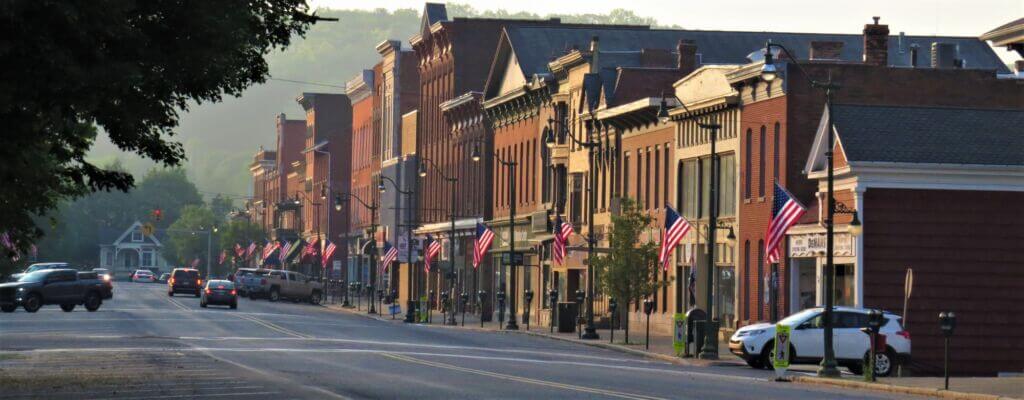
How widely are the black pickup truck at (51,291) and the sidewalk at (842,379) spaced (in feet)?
50.0

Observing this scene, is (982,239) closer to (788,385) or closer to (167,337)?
(788,385)

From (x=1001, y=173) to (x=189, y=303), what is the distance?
180 feet

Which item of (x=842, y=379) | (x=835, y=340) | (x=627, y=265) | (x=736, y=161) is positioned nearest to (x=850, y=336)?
(x=835, y=340)

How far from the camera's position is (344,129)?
5896 inches

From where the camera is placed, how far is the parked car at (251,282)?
110m

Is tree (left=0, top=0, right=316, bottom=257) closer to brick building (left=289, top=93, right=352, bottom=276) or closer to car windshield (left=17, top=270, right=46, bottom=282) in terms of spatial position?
car windshield (left=17, top=270, right=46, bottom=282)

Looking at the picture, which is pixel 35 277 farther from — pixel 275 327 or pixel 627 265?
pixel 627 265

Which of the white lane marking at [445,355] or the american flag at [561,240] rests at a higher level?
the american flag at [561,240]

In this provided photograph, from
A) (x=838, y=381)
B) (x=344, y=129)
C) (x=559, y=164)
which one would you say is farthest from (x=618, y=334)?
(x=344, y=129)

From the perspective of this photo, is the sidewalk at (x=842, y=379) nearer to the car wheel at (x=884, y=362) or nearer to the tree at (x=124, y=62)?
the car wheel at (x=884, y=362)

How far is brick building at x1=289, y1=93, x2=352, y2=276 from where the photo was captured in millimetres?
144500

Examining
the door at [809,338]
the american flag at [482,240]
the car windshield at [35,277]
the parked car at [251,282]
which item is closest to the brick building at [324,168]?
the parked car at [251,282]

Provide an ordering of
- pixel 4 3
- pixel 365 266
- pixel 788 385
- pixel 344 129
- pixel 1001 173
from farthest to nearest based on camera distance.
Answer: pixel 344 129, pixel 365 266, pixel 1001 173, pixel 788 385, pixel 4 3

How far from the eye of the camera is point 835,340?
42406mm
